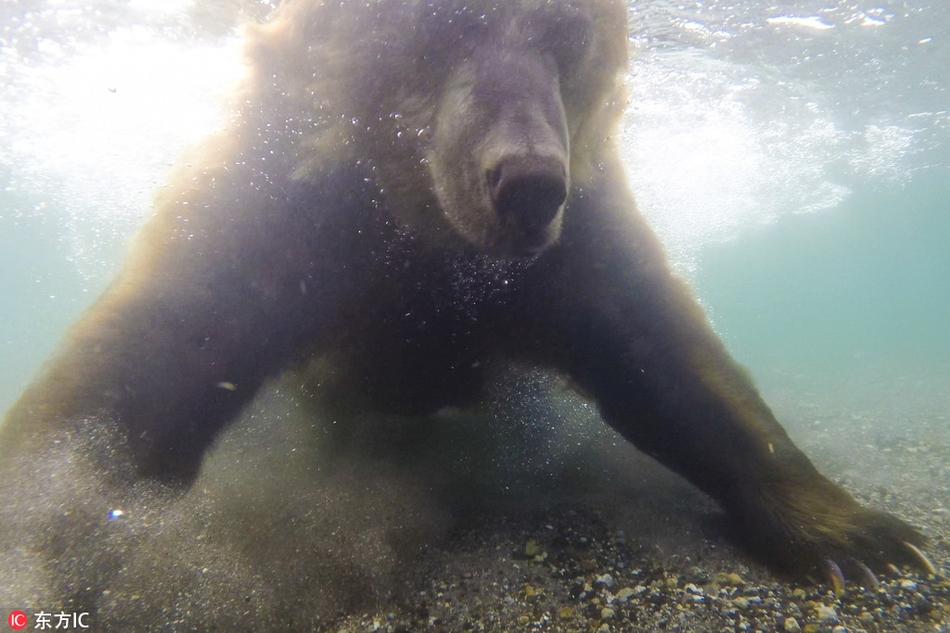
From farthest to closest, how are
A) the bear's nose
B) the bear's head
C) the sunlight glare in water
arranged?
the sunlight glare in water
the bear's head
the bear's nose

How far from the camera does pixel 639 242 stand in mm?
2602

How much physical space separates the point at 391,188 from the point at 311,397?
3.32 feet

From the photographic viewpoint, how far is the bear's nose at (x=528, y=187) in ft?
5.31

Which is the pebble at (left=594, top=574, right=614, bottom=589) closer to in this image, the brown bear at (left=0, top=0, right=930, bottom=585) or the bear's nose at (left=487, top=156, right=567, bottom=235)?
the brown bear at (left=0, top=0, right=930, bottom=585)

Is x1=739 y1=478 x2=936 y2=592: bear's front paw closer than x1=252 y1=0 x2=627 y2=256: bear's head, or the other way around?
x1=252 y1=0 x2=627 y2=256: bear's head

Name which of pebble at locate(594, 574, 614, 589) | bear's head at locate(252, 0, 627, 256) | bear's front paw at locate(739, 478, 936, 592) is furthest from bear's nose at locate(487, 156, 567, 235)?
bear's front paw at locate(739, 478, 936, 592)

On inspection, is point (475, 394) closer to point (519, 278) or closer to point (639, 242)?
point (519, 278)

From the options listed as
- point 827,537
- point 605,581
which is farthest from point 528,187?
point 827,537

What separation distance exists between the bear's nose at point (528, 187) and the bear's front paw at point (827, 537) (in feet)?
4.78

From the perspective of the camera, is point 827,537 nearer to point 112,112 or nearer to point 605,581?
point 605,581

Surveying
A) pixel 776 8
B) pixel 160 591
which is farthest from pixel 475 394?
pixel 776 8

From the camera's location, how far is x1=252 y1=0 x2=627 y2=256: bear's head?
175cm

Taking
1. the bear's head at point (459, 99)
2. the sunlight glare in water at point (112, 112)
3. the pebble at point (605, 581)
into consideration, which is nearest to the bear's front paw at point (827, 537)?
the pebble at point (605, 581)

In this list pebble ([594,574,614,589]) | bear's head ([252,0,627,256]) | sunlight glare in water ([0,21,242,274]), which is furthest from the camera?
sunlight glare in water ([0,21,242,274])
